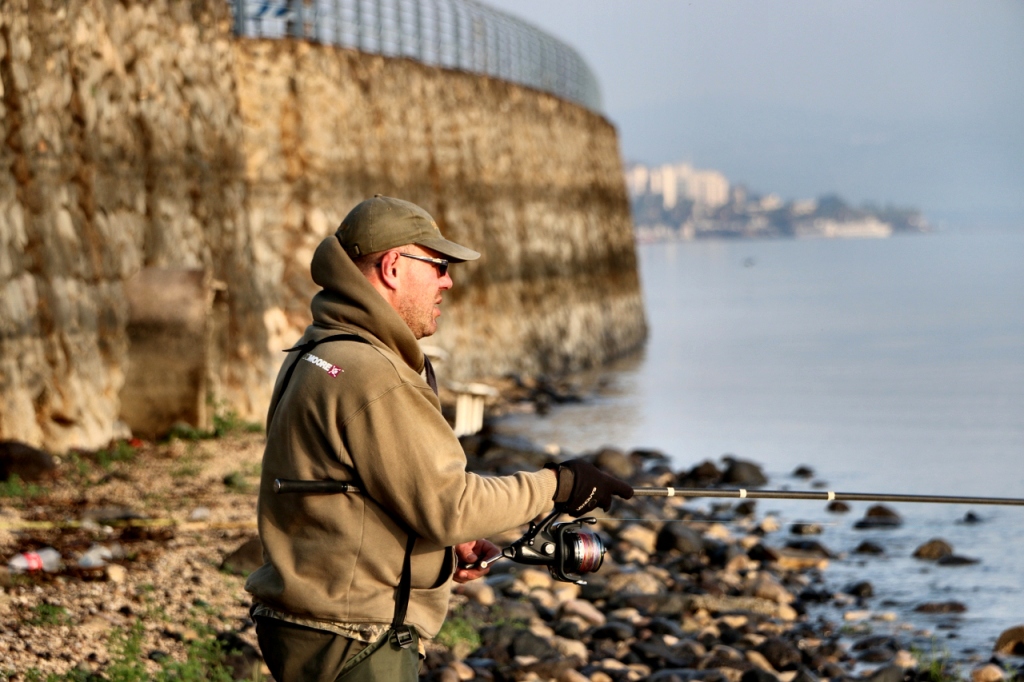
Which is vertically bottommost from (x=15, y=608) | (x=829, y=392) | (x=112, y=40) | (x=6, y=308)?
(x=829, y=392)

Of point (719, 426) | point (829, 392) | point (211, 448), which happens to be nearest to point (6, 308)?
point (211, 448)

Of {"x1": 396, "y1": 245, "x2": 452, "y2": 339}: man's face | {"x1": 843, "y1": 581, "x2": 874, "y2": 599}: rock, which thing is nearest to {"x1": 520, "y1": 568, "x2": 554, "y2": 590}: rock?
{"x1": 843, "y1": 581, "x2": 874, "y2": 599}: rock

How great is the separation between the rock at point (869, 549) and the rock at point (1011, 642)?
3102mm

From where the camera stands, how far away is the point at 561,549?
3.80 meters

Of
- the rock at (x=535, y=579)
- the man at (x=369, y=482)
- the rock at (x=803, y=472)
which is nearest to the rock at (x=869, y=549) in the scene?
the rock at (x=535, y=579)

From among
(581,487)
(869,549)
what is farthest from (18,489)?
(869,549)

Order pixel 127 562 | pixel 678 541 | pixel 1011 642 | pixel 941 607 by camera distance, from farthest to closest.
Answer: pixel 678 541 → pixel 941 607 → pixel 1011 642 → pixel 127 562

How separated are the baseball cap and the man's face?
33mm

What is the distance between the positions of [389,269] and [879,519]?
419 inches

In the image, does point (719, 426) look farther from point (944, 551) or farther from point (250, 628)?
point (250, 628)

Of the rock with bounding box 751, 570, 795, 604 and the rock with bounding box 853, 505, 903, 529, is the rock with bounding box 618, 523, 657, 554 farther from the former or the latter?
the rock with bounding box 853, 505, 903, 529

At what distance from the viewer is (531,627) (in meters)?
7.43

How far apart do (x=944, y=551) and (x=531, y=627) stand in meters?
5.57

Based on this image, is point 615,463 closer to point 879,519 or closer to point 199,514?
point 879,519
